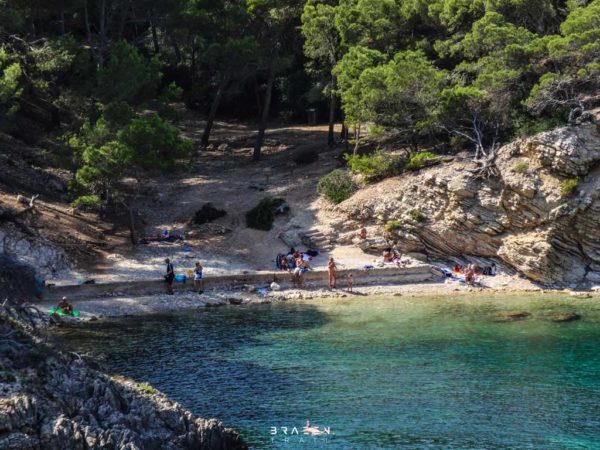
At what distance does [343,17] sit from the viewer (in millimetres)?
53625

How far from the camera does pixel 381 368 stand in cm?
3158

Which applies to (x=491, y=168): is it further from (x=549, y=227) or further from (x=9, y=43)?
(x=9, y=43)

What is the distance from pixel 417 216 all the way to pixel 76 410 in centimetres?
2788

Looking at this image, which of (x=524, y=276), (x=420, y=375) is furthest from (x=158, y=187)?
(x=420, y=375)

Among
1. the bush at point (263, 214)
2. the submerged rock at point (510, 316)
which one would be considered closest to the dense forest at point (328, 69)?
the bush at point (263, 214)

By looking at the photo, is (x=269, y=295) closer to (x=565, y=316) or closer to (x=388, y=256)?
(x=388, y=256)

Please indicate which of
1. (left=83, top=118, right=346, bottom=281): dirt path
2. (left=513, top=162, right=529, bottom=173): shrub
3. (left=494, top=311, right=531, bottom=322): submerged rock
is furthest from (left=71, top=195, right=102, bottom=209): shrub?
(left=513, top=162, right=529, bottom=173): shrub

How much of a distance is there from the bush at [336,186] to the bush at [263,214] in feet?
7.58

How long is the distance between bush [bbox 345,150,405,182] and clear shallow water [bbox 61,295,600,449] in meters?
9.05

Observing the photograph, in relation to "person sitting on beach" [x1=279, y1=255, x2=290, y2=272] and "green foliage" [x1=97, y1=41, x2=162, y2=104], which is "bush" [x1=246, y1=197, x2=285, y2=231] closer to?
"person sitting on beach" [x1=279, y1=255, x2=290, y2=272]

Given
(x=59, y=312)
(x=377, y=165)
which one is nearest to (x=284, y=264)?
(x=377, y=165)

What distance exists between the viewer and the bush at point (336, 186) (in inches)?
1914

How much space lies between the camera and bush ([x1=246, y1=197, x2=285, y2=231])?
48.0 m

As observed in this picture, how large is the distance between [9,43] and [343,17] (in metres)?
18.5
